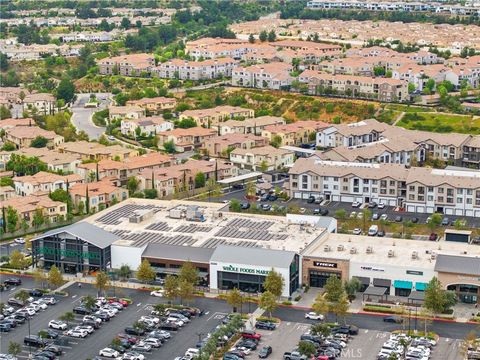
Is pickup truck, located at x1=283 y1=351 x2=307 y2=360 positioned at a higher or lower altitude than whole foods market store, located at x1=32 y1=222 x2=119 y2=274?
lower

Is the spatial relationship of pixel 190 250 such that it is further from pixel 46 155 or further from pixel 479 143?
pixel 479 143

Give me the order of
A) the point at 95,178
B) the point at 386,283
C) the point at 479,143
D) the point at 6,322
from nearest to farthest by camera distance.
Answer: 1. the point at 6,322
2. the point at 386,283
3. the point at 95,178
4. the point at 479,143

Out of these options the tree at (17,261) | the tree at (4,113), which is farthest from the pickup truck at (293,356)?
the tree at (4,113)

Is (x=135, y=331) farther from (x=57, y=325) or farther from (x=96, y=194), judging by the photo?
(x=96, y=194)

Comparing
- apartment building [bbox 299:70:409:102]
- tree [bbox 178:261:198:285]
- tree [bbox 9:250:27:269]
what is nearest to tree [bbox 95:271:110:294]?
tree [bbox 178:261:198:285]

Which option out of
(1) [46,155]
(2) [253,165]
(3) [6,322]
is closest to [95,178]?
(1) [46,155]

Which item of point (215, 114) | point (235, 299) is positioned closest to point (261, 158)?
point (215, 114)

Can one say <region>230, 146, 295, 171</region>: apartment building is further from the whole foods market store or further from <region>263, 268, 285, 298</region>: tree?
<region>263, 268, 285, 298</region>: tree
